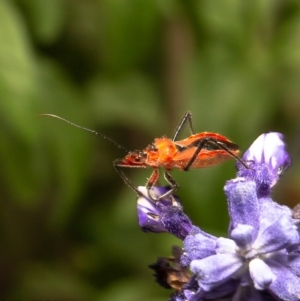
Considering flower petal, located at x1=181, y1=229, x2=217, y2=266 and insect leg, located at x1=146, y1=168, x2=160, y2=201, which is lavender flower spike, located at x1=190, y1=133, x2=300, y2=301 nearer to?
flower petal, located at x1=181, y1=229, x2=217, y2=266

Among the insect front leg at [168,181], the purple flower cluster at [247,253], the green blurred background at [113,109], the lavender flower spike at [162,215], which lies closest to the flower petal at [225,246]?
the purple flower cluster at [247,253]

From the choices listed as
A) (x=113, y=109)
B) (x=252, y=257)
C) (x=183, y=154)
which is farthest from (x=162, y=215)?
(x=113, y=109)

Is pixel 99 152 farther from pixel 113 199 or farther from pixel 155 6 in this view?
pixel 155 6

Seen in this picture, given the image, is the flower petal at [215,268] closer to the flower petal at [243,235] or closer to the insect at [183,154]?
the flower petal at [243,235]

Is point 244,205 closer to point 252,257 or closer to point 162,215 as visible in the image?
point 252,257

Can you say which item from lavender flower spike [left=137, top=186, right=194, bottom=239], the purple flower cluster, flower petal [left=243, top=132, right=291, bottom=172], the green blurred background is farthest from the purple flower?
the green blurred background
